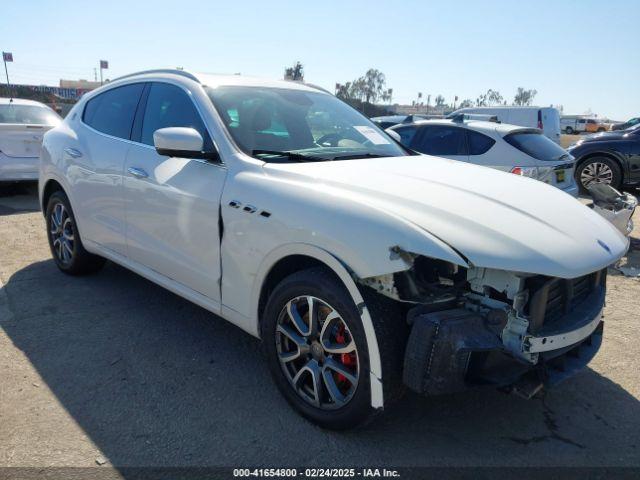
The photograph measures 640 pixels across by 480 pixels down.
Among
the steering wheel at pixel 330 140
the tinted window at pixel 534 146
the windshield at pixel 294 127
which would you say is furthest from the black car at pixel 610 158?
the steering wheel at pixel 330 140

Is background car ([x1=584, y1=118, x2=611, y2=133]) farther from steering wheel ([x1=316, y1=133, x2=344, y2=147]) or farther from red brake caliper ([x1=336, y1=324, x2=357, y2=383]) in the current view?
red brake caliper ([x1=336, y1=324, x2=357, y2=383])

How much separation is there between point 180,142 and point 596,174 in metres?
9.20

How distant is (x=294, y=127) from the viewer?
3510 mm

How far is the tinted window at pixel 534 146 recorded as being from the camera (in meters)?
6.86

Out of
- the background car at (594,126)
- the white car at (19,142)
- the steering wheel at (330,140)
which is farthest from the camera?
the background car at (594,126)

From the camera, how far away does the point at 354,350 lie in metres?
2.49

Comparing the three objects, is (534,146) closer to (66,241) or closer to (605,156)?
(605,156)

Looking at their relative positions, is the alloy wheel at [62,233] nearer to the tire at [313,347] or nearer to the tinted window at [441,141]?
the tire at [313,347]

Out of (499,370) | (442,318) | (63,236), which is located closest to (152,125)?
(63,236)

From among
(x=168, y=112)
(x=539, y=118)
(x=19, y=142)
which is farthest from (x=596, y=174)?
(x=19, y=142)

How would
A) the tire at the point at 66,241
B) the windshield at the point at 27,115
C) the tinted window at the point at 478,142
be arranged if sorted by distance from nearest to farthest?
the tire at the point at 66,241, the tinted window at the point at 478,142, the windshield at the point at 27,115

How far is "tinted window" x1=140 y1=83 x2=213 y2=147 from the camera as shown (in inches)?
133

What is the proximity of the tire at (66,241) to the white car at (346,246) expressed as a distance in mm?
964

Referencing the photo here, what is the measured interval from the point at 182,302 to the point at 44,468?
2.04 metres
